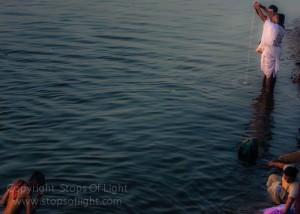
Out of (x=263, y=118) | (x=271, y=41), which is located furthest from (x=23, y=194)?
(x=271, y=41)

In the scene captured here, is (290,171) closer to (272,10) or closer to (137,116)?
(137,116)

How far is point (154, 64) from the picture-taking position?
66.7 feet

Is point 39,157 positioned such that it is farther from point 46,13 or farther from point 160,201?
point 46,13

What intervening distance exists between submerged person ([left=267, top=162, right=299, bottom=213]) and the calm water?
1.28 ft

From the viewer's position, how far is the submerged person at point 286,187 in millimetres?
8500

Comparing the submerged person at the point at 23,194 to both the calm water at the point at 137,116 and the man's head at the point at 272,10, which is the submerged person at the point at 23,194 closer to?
the calm water at the point at 137,116

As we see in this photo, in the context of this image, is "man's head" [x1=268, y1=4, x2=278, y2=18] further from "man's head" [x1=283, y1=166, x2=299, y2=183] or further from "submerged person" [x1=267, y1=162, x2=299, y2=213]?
"man's head" [x1=283, y1=166, x2=299, y2=183]

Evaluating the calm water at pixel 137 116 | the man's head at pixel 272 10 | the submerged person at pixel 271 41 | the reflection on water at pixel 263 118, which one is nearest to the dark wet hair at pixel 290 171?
the calm water at pixel 137 116

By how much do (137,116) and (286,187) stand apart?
6258 mm

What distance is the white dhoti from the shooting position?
1538 cm

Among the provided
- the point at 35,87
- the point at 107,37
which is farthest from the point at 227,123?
the point at 107,37

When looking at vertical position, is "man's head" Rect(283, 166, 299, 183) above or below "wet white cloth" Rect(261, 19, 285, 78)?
below

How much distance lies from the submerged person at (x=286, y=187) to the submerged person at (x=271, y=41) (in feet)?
20.0

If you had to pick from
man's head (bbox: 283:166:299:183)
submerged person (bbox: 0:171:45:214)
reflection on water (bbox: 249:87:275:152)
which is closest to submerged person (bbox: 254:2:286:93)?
reflection on water (bbox: 249:87:275:152)
